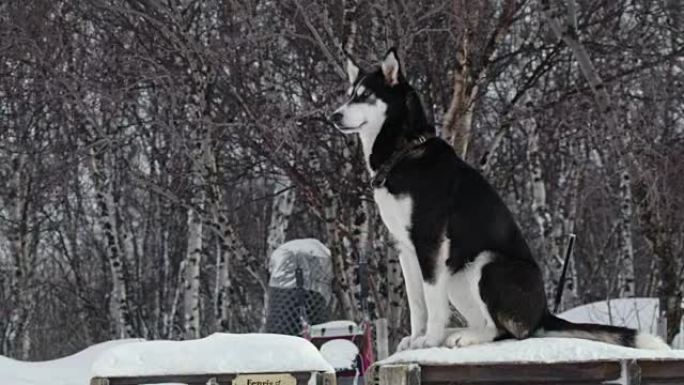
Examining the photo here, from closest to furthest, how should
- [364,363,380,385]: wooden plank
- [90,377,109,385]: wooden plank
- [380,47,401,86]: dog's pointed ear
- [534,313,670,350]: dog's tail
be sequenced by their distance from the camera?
1. [364,363,380,385]: wooden plank
2. [90,377,109,385]: wooden plank
3. [534,313,670,350]: dog's tail
4. [380,47,401,86]: dog's pointed ear

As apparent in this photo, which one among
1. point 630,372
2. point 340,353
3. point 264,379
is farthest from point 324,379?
point 340,353

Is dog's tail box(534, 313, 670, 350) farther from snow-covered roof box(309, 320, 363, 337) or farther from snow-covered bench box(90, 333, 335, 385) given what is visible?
snow-covered roof box(309, 320, 363, 337)

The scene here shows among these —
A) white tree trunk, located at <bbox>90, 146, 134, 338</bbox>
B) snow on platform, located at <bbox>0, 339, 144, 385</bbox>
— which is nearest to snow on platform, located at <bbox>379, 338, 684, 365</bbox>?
snow on platform, located at <bbox>0, 339, 144, 385</bbox>

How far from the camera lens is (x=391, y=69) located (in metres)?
5.18

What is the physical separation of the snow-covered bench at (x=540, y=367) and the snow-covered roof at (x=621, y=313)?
7134 mm

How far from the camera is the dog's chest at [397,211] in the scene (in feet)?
15.8

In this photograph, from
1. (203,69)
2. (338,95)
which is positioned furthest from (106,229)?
(338,95)

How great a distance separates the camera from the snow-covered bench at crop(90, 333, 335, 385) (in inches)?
166

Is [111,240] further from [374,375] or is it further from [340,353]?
[374,375]

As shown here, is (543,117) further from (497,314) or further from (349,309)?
(497,314)

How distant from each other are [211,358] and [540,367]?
1.45 metres

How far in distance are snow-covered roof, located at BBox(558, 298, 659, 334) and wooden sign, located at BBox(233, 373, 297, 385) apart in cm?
728

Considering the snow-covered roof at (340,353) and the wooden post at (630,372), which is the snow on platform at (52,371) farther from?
the wooden post at (630,372)

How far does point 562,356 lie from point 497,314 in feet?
2.36
